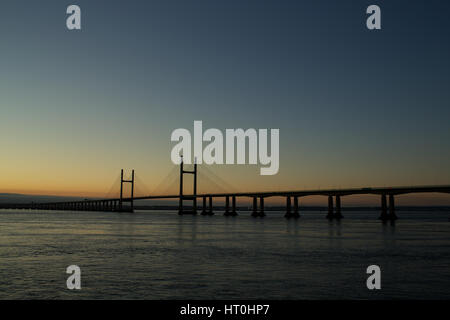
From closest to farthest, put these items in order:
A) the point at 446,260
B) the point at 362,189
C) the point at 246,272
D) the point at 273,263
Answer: the point at 246,272 → the point at 273,263 → the point at 446,260 → the point at 362,189

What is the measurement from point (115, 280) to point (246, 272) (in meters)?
6.15

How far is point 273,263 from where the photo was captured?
26.4 m

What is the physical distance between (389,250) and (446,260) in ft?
23.2
